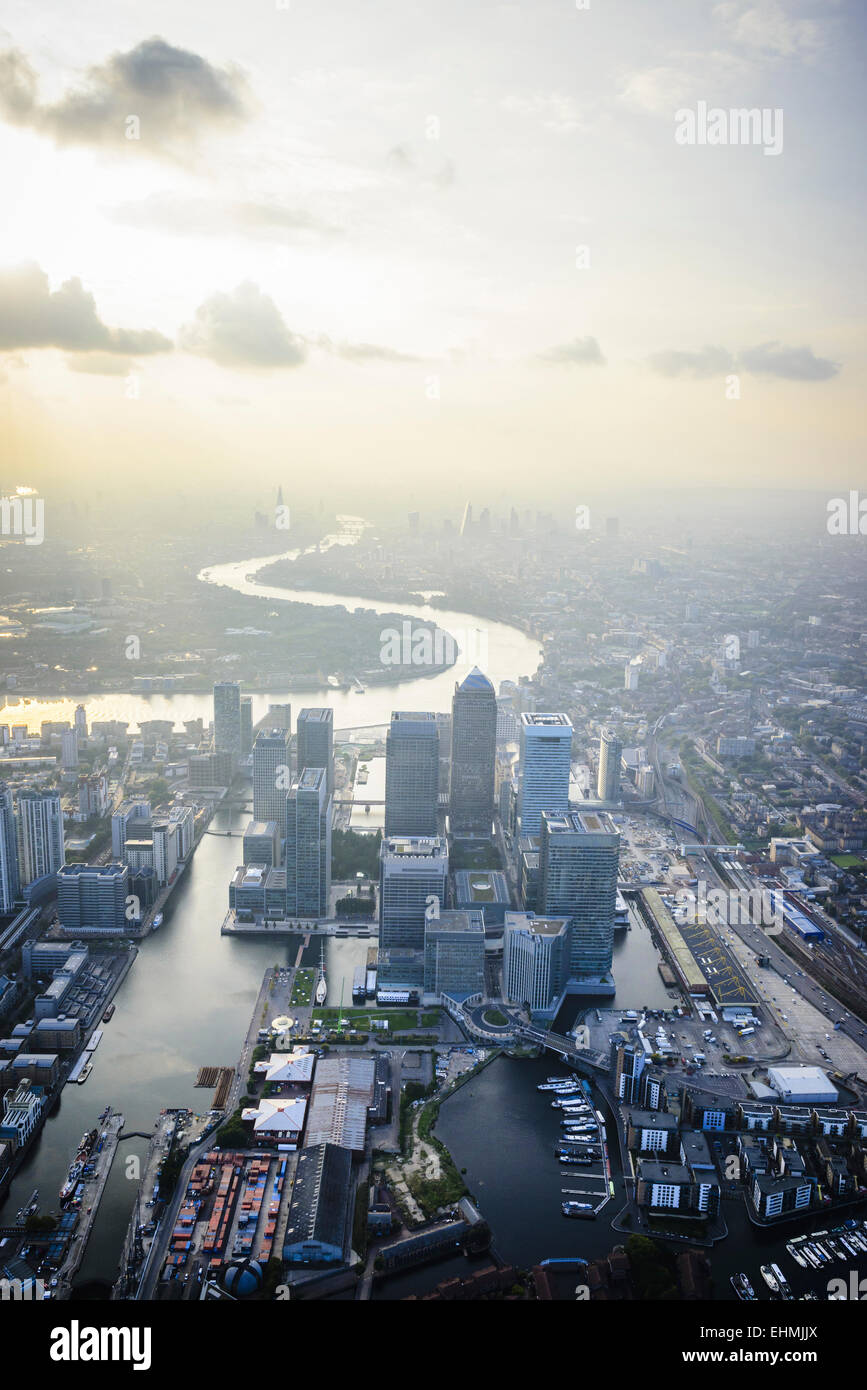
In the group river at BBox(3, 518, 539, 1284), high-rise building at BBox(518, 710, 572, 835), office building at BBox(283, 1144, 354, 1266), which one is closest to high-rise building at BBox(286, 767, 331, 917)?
river at BBox(3, 518, 539, 1284)

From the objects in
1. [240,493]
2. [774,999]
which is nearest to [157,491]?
[240,493]

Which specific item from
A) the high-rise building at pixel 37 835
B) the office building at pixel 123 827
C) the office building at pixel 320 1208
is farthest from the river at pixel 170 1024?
the high-rise building at pixel 37 835

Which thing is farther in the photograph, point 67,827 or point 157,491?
point 157,491

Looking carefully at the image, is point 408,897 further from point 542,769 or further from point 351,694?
point 351,694
